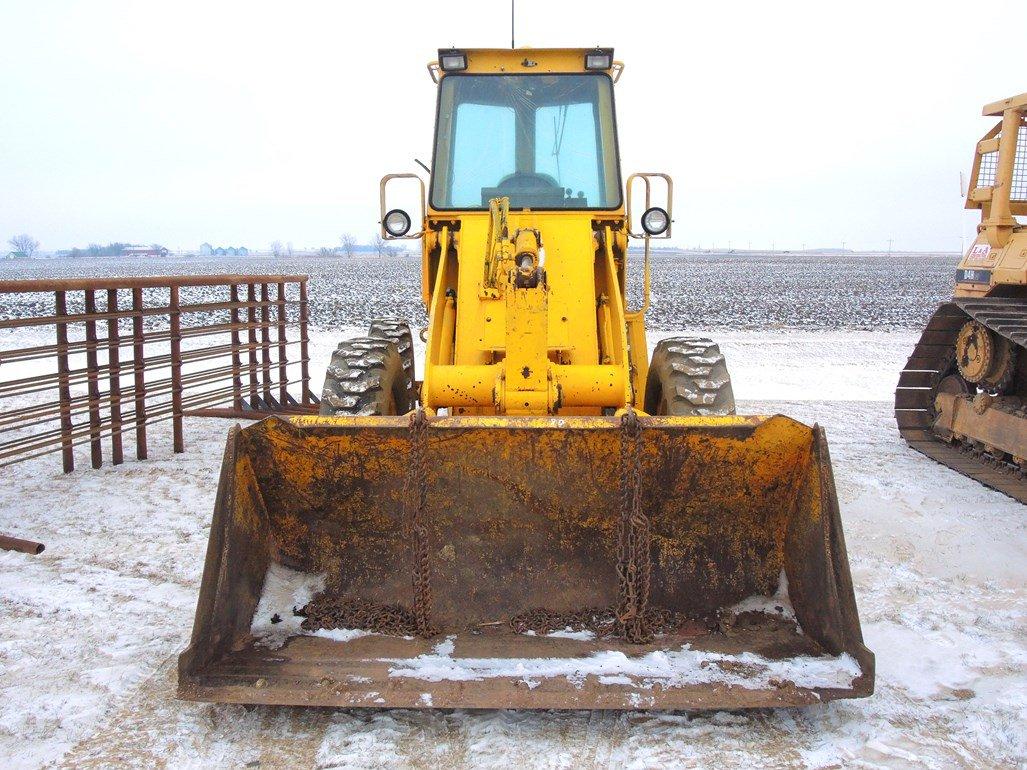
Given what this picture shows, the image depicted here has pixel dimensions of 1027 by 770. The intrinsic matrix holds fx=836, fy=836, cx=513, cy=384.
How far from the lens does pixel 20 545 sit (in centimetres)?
530

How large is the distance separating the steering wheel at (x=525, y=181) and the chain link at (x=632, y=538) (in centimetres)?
254

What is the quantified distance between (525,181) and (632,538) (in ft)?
9.88

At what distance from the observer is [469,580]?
13.1ft

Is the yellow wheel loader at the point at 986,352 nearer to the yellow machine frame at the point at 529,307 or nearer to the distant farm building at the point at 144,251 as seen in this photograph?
the yellow machine frame at the point at 529,307

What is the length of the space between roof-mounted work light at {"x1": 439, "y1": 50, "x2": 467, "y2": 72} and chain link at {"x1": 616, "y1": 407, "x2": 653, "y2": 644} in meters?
3.24

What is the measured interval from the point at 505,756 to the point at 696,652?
95 centimetres

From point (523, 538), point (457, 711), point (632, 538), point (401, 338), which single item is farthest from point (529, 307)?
point (401, 338)

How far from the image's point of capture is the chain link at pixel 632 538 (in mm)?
3785

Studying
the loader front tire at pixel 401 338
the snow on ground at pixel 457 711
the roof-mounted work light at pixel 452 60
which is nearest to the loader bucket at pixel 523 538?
the snow on ground at pixel 457 711

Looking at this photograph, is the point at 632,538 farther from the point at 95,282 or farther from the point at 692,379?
the point at 95,282

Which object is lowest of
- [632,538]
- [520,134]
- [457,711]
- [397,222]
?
[457,711]

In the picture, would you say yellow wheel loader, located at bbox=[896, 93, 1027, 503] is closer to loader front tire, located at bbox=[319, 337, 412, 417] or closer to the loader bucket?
the loader bucket

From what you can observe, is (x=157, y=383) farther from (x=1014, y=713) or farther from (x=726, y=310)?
(x=726, y=310)

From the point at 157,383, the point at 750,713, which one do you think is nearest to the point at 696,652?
the point at 750,713
